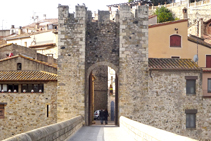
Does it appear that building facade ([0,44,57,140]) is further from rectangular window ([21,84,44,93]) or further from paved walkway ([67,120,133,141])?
paved walkway ([67,120,133,141])

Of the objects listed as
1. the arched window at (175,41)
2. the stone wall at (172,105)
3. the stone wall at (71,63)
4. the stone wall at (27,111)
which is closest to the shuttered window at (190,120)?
Answer: the stone wall at (172,105)

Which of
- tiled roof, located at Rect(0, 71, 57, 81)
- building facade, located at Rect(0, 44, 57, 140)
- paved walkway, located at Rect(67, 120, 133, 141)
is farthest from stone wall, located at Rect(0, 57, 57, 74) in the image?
paved walkway, located at Rect(67, 120, 133, 141)

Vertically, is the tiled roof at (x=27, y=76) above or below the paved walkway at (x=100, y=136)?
above

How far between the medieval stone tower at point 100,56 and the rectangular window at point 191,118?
10.4 ft

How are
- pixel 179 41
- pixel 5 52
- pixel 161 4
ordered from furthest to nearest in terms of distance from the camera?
pixel 161 4 < pixel 5 52 < pixel 179 41

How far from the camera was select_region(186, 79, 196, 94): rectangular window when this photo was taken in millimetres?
25641

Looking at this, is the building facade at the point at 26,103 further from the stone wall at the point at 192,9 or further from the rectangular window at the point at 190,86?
the stone wall at the point at 192,9

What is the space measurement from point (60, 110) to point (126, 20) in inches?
279

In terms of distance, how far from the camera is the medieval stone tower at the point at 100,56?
24953 mm

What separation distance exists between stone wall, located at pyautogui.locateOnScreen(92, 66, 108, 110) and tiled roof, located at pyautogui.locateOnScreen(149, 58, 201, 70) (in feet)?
66.1

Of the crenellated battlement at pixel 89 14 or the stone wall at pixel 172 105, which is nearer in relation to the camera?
the stone wall at pixel 172 105

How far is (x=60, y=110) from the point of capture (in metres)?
24.8

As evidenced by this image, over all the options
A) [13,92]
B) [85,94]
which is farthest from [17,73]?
[85,94]

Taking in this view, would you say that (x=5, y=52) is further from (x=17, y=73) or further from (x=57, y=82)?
(x=57, y=82)
